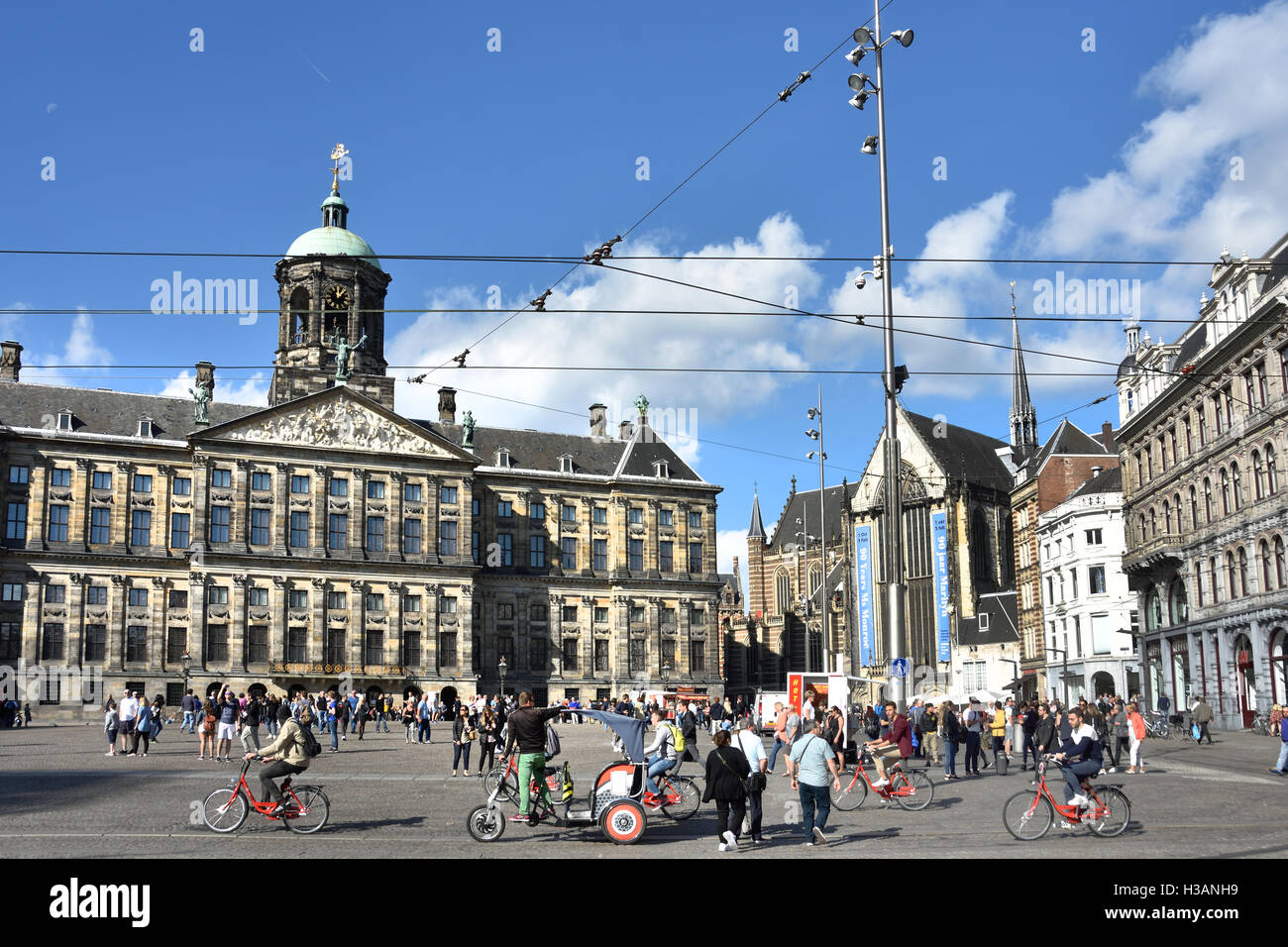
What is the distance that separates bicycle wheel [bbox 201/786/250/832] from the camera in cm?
1645

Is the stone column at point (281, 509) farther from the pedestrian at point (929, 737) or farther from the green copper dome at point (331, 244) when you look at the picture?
the pedestrian at point (929, 737)

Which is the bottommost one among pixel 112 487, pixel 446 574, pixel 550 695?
pixel 550 695

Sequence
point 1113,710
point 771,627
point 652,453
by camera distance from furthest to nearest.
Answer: point 771,627
point 652,453
point 1113,710

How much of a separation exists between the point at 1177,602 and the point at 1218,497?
7.09m

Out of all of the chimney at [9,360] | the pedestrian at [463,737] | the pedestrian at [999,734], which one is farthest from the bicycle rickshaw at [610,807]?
the chimney at [9,360]

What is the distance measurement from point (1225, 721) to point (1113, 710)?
16437 mm

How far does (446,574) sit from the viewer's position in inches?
2911

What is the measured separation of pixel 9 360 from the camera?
7031 centimetres

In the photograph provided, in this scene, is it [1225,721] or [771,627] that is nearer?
[1225,721]

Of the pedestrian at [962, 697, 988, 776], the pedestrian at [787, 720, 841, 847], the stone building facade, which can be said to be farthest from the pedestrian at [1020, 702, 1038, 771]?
the pedestrian at [787, 720, 841, 847]

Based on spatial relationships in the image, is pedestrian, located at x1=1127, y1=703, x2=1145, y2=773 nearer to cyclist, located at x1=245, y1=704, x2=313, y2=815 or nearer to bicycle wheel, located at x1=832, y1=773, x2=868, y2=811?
bicycle wheel, located at x1=832, y1=773, x2=868, y2=811

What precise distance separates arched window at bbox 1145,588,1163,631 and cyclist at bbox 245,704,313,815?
45.6 meters
